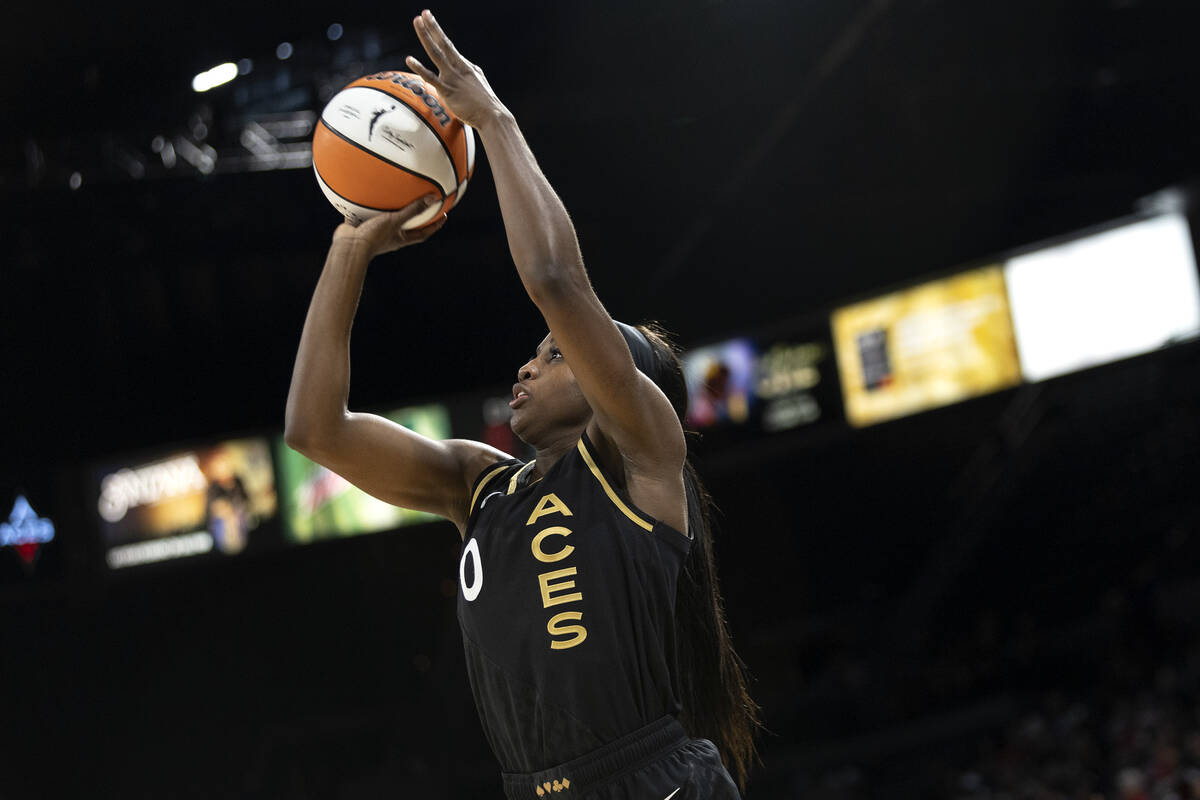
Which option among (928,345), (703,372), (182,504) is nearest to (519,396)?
(182,504)

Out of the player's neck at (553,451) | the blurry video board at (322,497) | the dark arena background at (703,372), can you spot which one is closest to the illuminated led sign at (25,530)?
the dark arena background at (703,372)

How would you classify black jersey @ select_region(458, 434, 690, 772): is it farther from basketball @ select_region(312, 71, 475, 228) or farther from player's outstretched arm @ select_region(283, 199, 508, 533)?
basketball @ select_region(312, 71, 475, 228)

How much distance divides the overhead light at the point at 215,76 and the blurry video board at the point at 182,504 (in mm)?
3667

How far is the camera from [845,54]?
8.82 m

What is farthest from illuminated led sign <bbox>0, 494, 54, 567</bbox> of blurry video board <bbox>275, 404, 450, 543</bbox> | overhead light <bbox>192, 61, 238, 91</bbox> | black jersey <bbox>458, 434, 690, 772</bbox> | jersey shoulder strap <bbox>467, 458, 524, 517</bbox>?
black jersey <bbox>458, 434, 690, 772</bbox>

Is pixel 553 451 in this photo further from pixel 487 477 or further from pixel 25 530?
pixel 25 530

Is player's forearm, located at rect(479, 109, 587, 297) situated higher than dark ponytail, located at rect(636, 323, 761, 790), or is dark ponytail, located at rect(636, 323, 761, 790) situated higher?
player's forearm, located at rect(479, 109, 587, 297)

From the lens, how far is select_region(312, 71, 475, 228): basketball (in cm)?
260

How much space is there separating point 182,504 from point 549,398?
8918 millimetres

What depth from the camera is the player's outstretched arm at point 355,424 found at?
230 cm

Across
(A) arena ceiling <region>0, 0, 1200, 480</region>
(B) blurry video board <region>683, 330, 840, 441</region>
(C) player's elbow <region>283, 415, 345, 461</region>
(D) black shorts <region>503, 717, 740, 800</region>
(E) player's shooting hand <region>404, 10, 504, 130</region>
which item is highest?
(A) arena ceiling <region>0, 0, 1200, 480</region>

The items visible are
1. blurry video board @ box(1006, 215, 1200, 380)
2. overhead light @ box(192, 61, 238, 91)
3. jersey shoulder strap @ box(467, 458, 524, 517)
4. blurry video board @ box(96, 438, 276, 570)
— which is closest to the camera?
jersey shoulder strap @ box(467, 458, 524, 517)

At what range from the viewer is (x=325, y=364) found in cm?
230

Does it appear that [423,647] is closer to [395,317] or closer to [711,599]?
[395,317]
